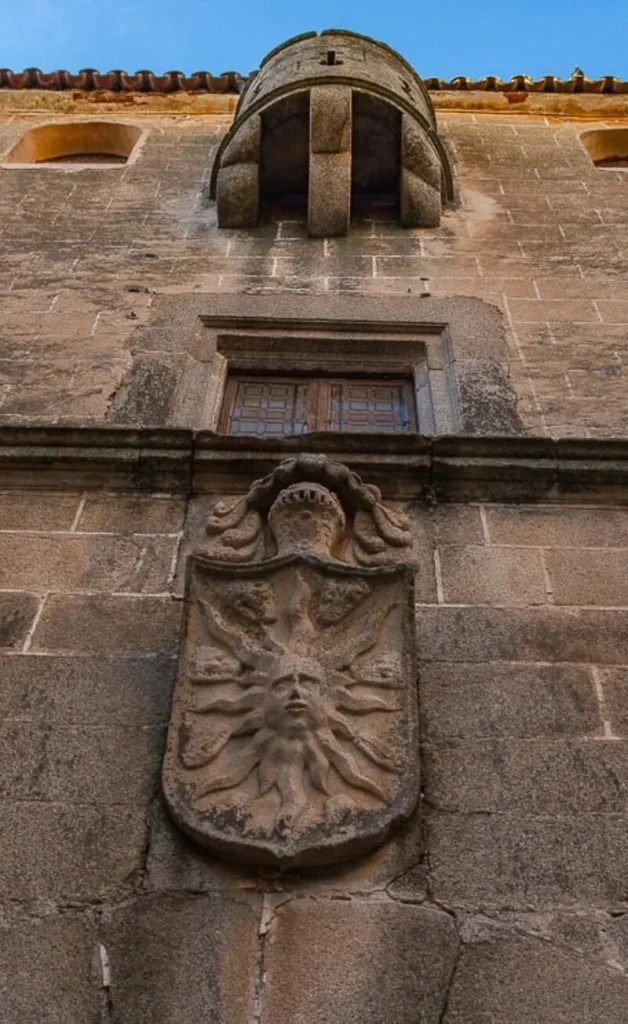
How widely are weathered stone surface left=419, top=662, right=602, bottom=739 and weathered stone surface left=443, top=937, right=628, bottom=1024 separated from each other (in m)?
0.75

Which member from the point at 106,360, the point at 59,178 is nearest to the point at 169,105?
the point at 59,178

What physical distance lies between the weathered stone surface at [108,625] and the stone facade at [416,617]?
0.01m

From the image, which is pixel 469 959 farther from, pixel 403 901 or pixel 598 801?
pixel 598 801

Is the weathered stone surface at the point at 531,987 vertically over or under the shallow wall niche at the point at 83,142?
under

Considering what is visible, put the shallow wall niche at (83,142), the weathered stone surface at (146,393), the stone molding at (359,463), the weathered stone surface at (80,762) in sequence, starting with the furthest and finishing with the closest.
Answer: the shallow wall niche at (83,142) → the weathered stone surface at (146,393) → the stone molding at (359,463) → the weathered stone surface at (80,762)

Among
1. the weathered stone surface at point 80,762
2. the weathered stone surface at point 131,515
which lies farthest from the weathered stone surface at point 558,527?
the weathered stone surface at point 80,762

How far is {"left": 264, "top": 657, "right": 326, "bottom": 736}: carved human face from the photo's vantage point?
10.5 feet

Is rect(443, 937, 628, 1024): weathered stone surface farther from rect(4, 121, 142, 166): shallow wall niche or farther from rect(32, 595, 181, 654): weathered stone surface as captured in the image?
rect(4, 121, 142, 166): shallow wall niche

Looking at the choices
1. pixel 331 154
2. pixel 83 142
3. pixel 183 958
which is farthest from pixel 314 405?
pixel 83 142

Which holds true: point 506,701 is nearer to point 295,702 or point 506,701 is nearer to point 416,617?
point 416,617

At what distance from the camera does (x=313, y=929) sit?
9.48ft

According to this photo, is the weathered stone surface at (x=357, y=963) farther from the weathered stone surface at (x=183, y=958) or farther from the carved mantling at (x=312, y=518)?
the carved mantling at (x=312, y=518)

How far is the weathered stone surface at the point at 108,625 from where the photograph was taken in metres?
3.82

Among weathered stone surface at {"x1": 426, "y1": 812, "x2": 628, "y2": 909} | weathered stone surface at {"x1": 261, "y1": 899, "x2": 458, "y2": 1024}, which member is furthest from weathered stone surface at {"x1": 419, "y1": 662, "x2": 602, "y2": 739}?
weathered stone surface at {"x1": 261, "y1": 899, "x2": 458, "y2": 1024}
